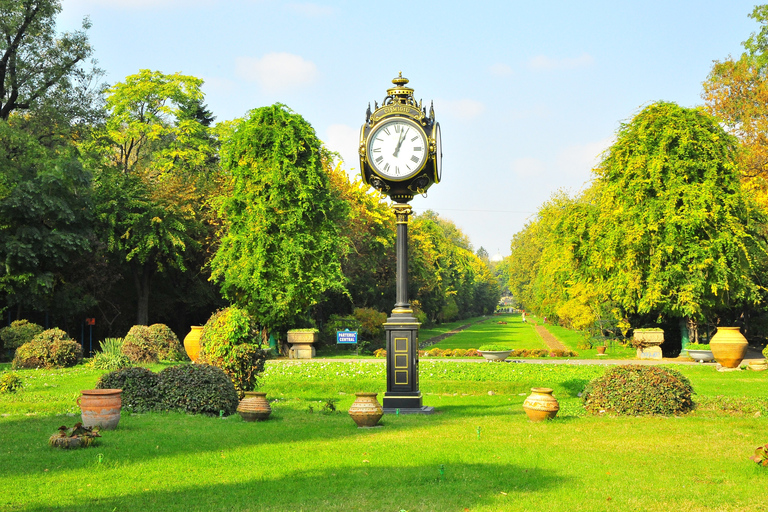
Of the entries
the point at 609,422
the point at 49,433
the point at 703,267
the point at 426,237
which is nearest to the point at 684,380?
the point at 609,422

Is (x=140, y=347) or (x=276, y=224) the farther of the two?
(x=276, y=224)

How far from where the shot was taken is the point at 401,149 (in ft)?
46.1

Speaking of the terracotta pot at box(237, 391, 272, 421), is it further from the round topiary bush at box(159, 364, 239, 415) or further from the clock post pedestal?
the clock post pedestal

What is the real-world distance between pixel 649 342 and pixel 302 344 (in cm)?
1524

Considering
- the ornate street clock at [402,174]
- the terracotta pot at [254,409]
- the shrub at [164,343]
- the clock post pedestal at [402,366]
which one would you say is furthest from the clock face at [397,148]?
the shrub at [164,343]

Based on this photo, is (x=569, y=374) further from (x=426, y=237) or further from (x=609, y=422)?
(x=426, y=237)

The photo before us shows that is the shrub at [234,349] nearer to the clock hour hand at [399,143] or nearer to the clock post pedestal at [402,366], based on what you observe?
the clock post pedestal at [402,366]

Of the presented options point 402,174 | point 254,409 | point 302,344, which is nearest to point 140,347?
point 302,344

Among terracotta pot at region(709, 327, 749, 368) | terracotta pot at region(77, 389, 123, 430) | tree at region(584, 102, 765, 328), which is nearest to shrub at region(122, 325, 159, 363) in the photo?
terracotta pot at region(77, 389, 123, 430)

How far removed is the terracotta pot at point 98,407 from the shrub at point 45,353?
1432 cm

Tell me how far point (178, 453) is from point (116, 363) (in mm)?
14968

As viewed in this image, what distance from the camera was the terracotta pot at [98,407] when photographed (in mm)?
10352

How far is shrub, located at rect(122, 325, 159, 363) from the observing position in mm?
25031

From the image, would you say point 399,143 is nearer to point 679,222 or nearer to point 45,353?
point 45,353
